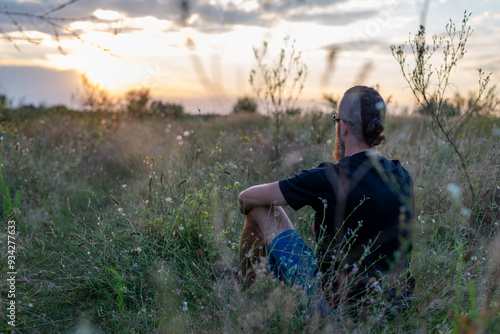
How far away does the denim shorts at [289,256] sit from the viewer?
2.71 m

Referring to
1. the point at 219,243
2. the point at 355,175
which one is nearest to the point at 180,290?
the point at 219,243

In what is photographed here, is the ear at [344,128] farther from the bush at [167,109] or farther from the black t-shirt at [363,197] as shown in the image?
the bush at [167,109]

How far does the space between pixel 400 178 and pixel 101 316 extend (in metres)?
2.35

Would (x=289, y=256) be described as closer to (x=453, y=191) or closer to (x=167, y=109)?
(x=453, y=191)

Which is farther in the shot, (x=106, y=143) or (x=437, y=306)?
(x=106, y=143)

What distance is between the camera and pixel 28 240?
4.05 meters

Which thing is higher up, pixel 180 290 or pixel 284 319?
pixel 284 319

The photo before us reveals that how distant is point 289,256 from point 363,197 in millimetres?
729

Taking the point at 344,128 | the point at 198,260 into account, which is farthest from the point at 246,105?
the point at 344,128

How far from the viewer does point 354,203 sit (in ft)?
8.61

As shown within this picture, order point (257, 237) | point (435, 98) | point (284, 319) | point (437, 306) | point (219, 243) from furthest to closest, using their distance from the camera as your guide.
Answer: point (435, 98) < point (219, 243) < point (257, 237) < point (437, 306) < point (284, 319)

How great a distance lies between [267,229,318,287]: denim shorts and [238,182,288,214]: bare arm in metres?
0.27

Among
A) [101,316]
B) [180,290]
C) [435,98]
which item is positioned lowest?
[101,316]

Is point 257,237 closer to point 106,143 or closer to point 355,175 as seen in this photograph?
point 355,175
